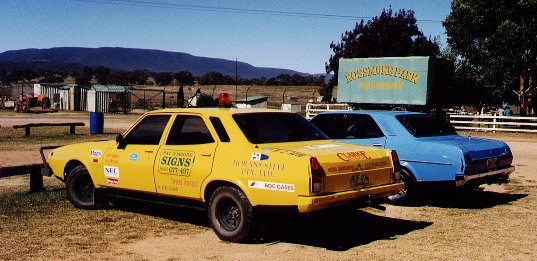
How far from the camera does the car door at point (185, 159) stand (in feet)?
21.9

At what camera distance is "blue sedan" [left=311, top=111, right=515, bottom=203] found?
8.12 meters

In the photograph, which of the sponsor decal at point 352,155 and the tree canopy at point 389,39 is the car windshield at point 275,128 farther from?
the tree canopy at point 389,39

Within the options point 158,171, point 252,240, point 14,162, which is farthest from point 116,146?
point 14,162

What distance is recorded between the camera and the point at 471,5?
3575cm

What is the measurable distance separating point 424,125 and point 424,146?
2.96ft

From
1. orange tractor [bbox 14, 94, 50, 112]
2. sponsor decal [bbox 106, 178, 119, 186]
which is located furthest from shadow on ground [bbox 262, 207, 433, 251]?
orange tractor [bbox 14, 94, 50, 112]

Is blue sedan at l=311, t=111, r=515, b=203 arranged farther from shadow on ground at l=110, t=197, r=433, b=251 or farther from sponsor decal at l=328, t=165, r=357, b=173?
sponsor decal at l=328, t=165, r=357, b=173

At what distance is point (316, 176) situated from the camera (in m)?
5.84

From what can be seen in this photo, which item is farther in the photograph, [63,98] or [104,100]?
[63,98]

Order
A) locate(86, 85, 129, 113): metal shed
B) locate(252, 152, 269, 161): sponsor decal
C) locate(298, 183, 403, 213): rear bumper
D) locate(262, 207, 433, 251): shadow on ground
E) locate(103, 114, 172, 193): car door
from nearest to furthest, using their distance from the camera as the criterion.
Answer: locate(298, 183, 403, 213): rear bumper
locate(252, 152, 269, 161): sponsor decal
locate(262, 207, 433, 251): shadow on ground
locate(103, 114, 172, 193): car door
locate(86, 85, 129, 113): metal shed

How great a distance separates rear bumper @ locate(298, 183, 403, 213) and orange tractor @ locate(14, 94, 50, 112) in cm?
4350

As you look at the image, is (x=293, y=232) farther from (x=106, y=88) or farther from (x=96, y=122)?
(x=106, y=88)

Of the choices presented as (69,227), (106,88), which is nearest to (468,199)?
(69,227)

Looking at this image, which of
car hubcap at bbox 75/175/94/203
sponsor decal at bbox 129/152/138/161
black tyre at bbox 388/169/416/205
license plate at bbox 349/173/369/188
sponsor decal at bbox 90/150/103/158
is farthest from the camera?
black tyre at bbox 388/169/416/205
